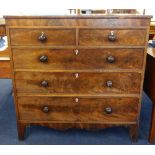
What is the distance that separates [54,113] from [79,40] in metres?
0.57

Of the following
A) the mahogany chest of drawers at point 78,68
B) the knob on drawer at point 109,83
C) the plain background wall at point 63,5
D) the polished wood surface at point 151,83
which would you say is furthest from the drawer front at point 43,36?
the plain background wall at point 63,5

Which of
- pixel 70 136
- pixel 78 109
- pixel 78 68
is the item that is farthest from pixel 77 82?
pixel 70 136

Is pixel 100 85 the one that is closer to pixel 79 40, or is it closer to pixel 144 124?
pixel 79 40

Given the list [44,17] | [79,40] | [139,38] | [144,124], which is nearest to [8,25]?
[44,17]

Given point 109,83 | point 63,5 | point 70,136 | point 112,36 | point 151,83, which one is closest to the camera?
point 112,36

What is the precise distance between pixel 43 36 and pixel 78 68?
0.31m

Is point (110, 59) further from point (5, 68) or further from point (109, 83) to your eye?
point (5, 68)

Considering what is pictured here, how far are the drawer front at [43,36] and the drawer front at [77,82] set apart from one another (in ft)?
0.70

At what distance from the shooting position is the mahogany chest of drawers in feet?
4.52

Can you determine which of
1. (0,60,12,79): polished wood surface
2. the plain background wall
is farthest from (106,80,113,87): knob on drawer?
the plain background wall

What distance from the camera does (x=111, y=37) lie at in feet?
4.55

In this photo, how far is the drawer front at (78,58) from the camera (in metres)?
1.44

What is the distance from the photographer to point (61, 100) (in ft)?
5.21

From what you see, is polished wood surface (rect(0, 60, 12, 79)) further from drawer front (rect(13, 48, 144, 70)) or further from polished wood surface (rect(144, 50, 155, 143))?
polished wood surface (rect(144, 50, 155, 143))
